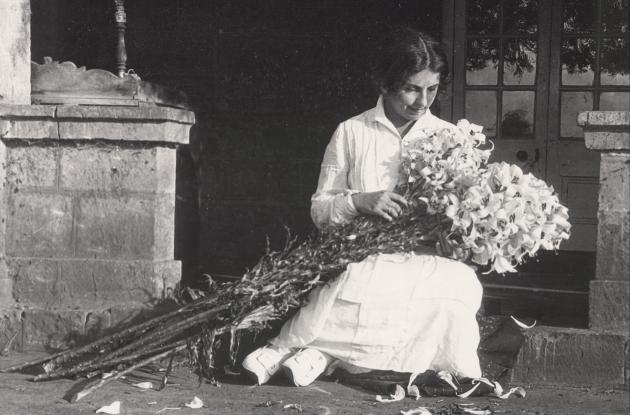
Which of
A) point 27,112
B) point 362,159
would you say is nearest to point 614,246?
point 362,159

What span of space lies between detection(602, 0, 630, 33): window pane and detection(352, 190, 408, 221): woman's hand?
4087 millimetres

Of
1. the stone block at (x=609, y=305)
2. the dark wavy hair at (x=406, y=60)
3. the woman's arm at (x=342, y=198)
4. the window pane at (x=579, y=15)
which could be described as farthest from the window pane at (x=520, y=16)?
the stone block at (x=609, y=305)

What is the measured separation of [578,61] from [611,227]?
344 centimetres

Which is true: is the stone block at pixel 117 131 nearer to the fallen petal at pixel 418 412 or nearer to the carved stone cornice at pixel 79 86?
the carved stone cornice at pixel 79 86

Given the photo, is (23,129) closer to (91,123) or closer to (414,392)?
(91,123)

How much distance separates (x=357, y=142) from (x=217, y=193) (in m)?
3.34

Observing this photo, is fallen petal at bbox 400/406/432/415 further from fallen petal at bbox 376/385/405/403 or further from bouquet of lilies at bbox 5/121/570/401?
bouquet of lilies at bbox 5/121/570/401

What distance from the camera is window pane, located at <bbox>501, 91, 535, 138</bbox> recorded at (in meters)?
8.07

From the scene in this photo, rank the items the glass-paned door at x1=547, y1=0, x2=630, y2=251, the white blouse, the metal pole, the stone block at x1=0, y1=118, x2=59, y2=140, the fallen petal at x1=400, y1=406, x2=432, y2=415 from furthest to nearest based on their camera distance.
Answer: the glass-paned door at x1=547, y1=0, x2=630, y2=251 → the metal pole → the stone block at x1=0, y1=118, x2=59, y2=140 → the white blouse → the fallen petal at x1=400, y1=406, x2=432, y2=415

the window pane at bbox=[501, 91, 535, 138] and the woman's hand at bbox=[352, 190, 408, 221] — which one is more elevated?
the window pane at bbox=[501, 91, 535, 138]

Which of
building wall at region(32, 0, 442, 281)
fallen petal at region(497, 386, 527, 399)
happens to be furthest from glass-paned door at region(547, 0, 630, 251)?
fallen petal at region(497, 386, 527, 399)

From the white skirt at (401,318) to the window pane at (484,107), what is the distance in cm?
378

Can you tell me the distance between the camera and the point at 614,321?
4.84 meters

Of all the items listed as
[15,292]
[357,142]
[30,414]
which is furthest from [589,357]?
[15,292]
